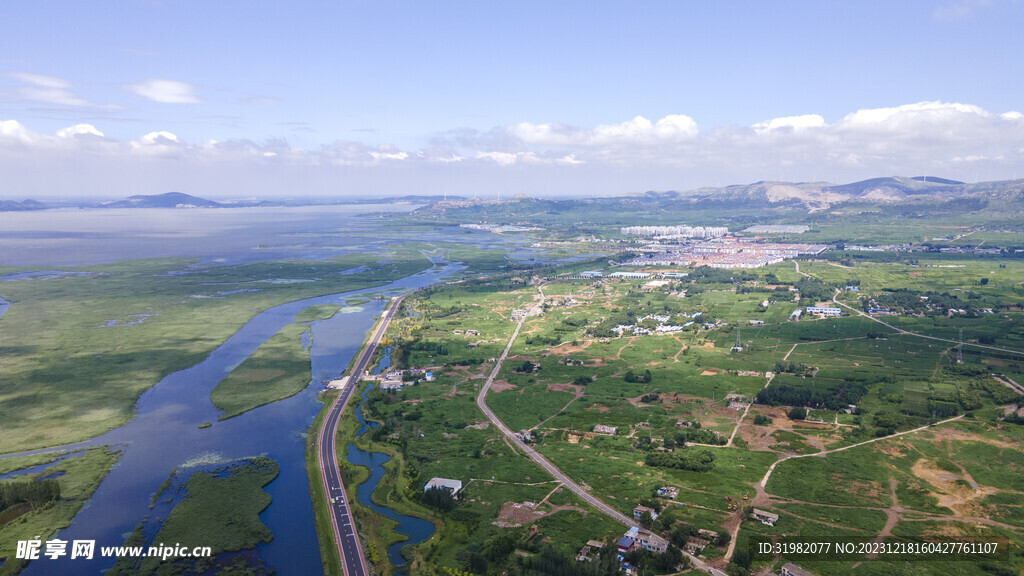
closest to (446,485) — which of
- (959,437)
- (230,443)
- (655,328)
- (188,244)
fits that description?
(230,443)

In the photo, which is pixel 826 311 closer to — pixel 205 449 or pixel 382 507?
pixel 382 507

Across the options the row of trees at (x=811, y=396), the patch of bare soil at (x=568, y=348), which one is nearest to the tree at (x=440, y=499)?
the row of trees at (x=811, y=396)

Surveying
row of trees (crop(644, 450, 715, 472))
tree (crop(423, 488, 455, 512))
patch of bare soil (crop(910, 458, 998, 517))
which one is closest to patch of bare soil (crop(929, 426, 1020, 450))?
patch of bare soil (crop(910, 458, 998, 517))

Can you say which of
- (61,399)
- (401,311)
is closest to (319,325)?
(401,311)

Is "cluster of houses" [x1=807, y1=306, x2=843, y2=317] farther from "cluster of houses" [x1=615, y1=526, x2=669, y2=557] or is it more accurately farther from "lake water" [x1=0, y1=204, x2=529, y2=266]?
"lake water" [x1=0, y1=204, x2=529, y2=266]

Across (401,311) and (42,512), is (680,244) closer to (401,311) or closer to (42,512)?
(401,311)

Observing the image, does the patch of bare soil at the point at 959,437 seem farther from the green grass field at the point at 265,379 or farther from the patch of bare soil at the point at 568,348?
the green grass field at the point at 265,379
